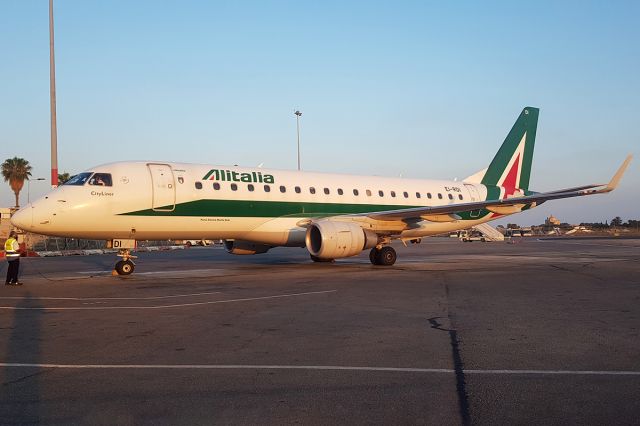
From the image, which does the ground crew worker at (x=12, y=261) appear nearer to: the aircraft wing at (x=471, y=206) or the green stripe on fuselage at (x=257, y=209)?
the green stripe on fuselage at (x=257, y=209)

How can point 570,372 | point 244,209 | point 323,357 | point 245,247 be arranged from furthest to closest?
point 245,247
point 244,209
point 323,357
point 570,372

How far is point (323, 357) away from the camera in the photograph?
671 centimetres

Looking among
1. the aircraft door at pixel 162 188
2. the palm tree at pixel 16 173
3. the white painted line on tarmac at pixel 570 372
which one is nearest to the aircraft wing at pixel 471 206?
the aircraft door at pixel 162 188

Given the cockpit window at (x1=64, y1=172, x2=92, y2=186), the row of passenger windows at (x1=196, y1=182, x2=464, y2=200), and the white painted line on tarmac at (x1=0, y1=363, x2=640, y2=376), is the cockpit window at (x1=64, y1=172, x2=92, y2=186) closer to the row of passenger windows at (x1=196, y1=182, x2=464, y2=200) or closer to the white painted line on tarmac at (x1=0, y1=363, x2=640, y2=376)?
the row of passenger windows at (x1=196, y1=182, x2=464, y2=200)

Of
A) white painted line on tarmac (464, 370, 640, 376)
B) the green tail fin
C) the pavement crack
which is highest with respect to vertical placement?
the green tail fin

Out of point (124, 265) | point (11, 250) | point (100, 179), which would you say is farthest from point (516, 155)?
point (11, 250)

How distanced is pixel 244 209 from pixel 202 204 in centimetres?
160

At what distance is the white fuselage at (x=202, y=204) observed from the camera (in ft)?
57.1

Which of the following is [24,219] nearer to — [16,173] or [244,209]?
[244,209]

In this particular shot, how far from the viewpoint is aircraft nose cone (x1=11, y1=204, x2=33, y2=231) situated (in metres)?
16.5

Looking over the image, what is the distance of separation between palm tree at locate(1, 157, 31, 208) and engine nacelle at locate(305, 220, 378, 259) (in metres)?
62.6

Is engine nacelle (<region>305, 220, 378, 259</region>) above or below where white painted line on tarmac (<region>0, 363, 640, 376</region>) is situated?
above

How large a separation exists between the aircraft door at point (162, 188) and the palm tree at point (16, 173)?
2375 inches

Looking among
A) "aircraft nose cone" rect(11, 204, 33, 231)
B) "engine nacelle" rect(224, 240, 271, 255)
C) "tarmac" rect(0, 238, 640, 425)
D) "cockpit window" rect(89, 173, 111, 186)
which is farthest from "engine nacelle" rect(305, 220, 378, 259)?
"aircraft nose cone" rect(11, 204, 33, 231)
